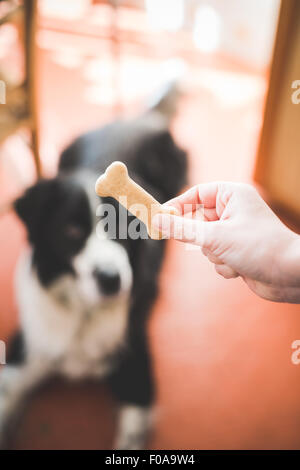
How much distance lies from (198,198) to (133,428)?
61 centimetres

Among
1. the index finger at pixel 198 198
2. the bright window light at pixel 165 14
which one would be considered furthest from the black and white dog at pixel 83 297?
the bright window light at pixel 165 14

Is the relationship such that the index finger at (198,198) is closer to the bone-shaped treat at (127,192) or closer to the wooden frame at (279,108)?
the bone-shaped treat at (127,192)

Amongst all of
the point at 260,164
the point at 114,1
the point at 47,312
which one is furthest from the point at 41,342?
the point at 114,1

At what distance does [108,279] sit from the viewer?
0.99 metres

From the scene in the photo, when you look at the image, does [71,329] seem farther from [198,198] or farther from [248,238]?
Result: [248,238]

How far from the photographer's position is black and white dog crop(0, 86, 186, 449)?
978 millimetres

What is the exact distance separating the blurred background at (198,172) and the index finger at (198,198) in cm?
57

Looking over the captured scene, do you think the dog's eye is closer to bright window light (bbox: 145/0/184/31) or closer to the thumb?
the thumb

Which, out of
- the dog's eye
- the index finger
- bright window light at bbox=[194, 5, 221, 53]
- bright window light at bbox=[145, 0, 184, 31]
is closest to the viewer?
the index finger

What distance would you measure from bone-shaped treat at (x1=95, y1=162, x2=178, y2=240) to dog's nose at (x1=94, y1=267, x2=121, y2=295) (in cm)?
40

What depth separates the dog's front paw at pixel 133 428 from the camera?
97 centimetres

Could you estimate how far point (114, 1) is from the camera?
276cm

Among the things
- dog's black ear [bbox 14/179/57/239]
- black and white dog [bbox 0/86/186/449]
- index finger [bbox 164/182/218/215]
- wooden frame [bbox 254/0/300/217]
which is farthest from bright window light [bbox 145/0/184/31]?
index finger [bbox 164/182/218/215]

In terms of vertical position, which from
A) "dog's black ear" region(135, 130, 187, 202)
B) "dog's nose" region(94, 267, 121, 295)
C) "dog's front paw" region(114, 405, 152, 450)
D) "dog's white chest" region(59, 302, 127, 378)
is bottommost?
"dog's front paw" region(114, 405, 152, 450)
